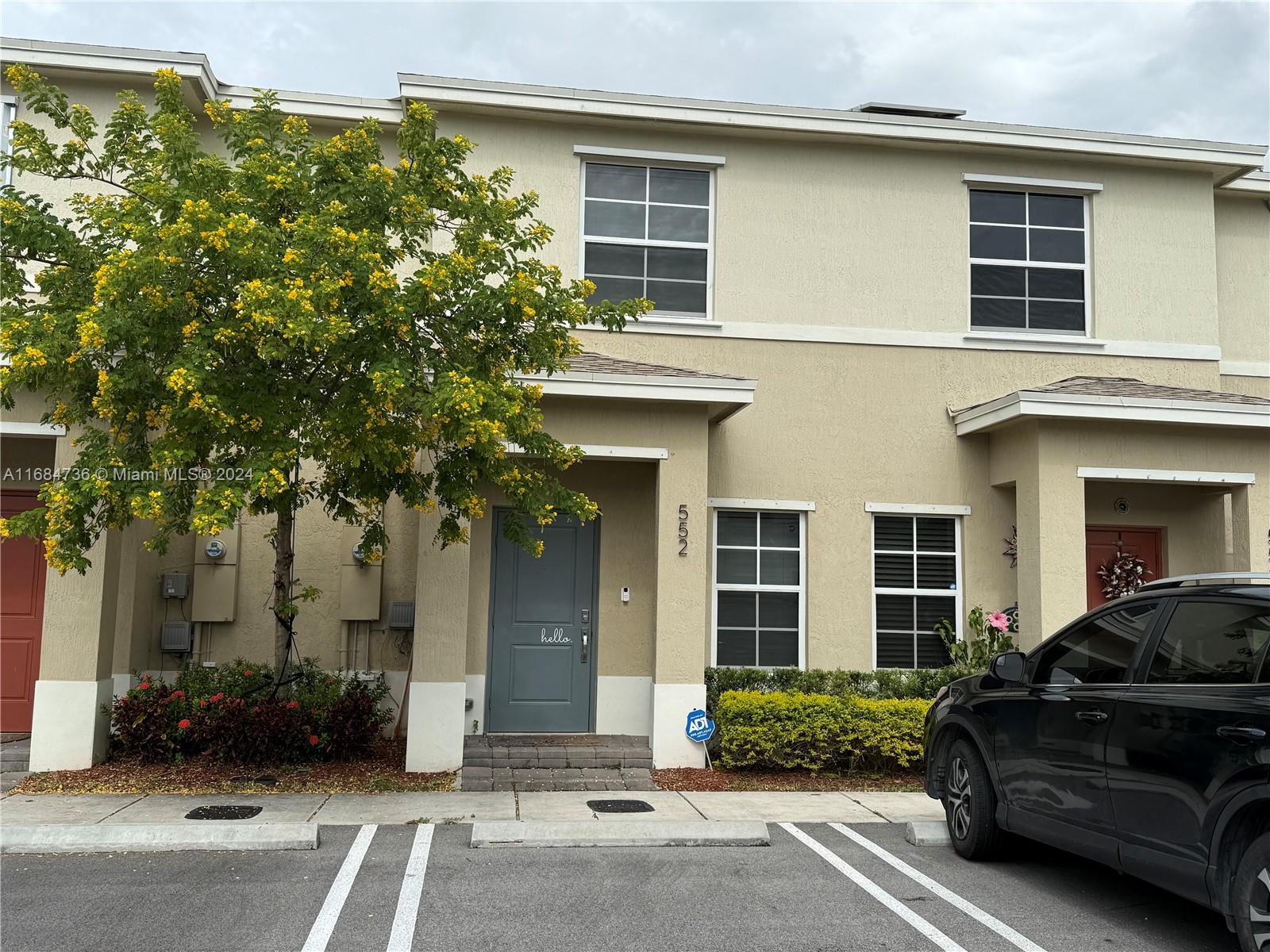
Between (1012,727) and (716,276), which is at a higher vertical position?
(716,276)

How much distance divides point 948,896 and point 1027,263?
7942 mm

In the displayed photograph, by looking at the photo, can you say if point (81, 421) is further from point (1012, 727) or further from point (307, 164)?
point (1012, 727)

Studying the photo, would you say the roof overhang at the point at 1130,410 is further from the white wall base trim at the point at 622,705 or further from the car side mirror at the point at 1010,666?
the white wall base trim at the point at 622,705

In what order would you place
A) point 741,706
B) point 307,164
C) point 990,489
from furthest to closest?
1. point 990,489
2. point 741,706
3. point 307,164

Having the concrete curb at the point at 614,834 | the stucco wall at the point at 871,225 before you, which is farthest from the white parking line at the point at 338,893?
the stucco wall at the point at 871,225

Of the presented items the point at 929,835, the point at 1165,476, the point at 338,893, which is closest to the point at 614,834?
the point at 338,893

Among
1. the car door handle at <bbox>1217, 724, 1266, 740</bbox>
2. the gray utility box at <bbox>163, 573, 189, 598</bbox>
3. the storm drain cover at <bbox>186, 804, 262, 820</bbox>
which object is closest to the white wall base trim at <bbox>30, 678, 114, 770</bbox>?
the gray utility box at <bbox>163, 573, 189, 598</bbox>

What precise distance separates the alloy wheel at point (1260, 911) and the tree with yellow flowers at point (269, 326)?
16.3 ft

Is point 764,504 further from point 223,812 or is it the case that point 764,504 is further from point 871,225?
point 223,812

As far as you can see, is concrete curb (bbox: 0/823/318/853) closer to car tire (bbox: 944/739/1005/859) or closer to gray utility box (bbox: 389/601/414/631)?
gray utility box (bbox: 389/601/414/631)

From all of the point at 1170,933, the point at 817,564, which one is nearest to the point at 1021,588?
the point at 817,564

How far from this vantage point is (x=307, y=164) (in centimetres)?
795

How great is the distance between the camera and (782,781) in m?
9.18

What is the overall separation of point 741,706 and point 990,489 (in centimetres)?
390
